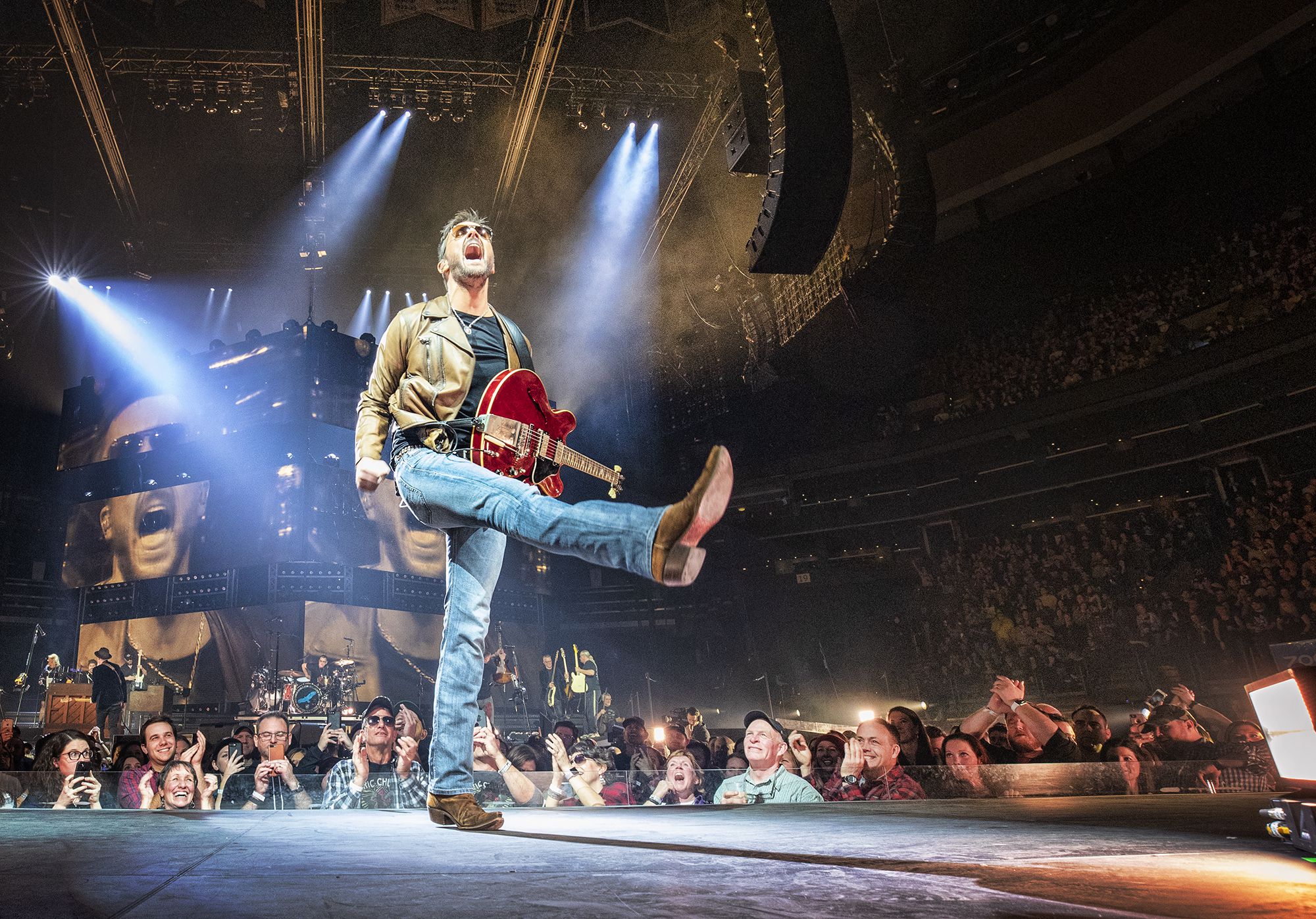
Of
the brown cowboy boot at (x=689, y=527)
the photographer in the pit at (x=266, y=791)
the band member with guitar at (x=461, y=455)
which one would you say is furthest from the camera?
the photographer in the pit at (x=266, y=791)

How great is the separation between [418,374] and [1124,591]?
12.7 m

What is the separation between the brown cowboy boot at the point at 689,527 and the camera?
1592mm

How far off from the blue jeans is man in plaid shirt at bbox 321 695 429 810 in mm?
1133

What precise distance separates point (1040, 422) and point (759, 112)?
33.6 ft

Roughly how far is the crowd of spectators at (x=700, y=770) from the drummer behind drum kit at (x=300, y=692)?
21.0 ft

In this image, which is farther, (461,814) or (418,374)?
(418,374)

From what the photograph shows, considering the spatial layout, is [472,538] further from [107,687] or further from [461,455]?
Answer: [107,687]

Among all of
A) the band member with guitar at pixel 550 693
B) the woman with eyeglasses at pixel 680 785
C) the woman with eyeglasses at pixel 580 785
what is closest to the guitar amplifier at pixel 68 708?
the band member with guitar at pixel 550 693

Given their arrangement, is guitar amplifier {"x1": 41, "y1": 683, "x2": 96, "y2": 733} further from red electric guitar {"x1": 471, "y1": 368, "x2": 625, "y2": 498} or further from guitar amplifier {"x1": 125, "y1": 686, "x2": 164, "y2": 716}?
red electric guitar {"x1": 471, "y1": 368, "x2": 625, "y2": 498}

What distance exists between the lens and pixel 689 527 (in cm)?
159

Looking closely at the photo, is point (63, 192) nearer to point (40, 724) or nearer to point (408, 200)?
point (408, 200)

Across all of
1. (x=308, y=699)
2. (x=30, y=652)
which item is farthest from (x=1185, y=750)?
(x=30, y=652)

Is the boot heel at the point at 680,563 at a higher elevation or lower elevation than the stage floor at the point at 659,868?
higher

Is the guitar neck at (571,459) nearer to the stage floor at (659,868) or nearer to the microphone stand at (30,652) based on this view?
the stage floor at (659,868)
